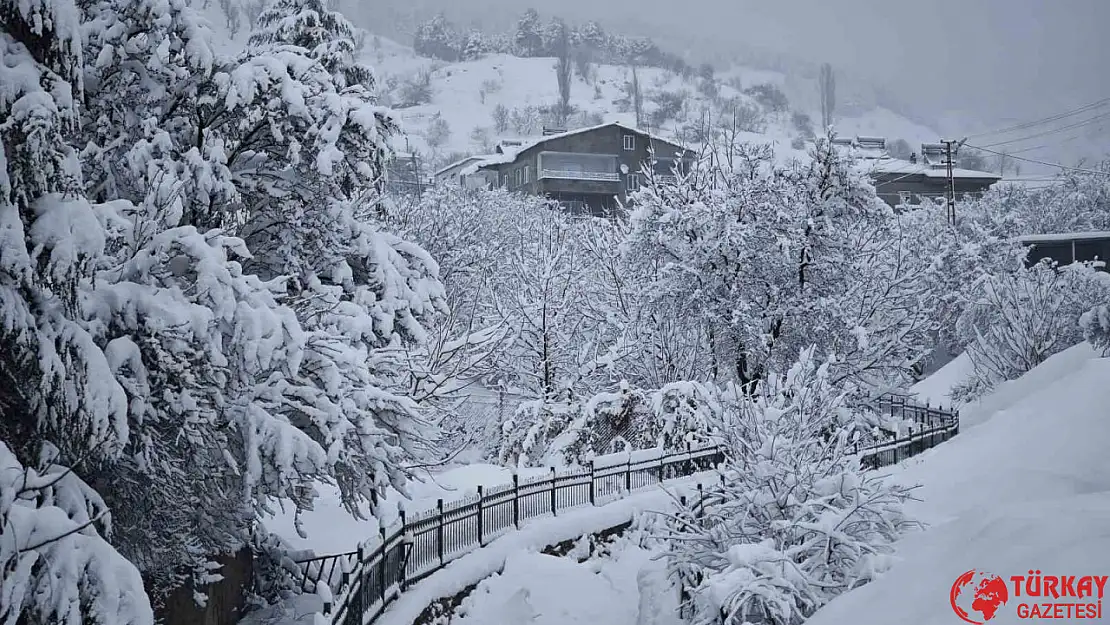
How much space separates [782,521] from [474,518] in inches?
250

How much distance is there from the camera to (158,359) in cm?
819

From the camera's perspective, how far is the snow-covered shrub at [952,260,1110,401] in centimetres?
2986

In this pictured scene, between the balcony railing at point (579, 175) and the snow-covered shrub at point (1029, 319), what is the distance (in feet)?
108

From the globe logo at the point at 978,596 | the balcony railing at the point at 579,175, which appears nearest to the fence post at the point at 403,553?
the globe logo at the point at 978,596

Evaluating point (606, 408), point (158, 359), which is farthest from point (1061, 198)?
point (158, 359)

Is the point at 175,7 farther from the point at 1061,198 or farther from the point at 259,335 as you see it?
the point at 1061,198

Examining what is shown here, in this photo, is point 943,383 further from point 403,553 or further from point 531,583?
point 403,553

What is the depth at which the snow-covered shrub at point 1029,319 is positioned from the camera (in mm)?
29859

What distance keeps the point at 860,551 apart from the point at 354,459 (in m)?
5.88

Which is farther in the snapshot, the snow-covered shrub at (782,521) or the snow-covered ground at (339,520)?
the snow-covered ground at (339,520)

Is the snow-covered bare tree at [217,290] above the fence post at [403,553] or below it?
above

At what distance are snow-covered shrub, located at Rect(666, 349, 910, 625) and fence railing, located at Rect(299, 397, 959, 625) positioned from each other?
3807mm

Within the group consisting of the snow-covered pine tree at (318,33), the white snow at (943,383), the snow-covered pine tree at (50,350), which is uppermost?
the snow-covered pine tree at (318,33)

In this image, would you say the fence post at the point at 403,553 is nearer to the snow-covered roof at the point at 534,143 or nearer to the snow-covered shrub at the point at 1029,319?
the snow-covered shrub at the point at 1029,319
